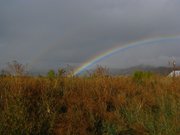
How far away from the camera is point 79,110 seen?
29.2 feet

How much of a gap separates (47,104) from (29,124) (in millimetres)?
796

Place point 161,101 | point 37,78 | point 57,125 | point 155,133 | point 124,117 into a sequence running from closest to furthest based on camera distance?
point 155,133, point 57,125, point 124,117, point 161,101, point 37,78

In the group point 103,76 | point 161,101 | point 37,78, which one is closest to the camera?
point 161,101

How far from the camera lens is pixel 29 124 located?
26.1 feet

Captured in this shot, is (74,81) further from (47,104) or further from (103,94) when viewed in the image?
(47,104)

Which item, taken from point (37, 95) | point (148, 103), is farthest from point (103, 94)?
point (37, 95)

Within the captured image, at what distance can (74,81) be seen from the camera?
11242 millimetres

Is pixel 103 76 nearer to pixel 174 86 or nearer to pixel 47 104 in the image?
pixel 174 86

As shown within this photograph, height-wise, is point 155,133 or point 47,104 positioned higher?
point 47,104

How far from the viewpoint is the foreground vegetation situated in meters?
7.95

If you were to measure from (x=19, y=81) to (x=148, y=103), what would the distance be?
3.60 metres

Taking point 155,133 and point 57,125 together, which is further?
point 57,125

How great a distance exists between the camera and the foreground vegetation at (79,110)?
26.1 feet

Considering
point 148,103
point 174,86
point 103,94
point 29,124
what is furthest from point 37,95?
point 174,86
